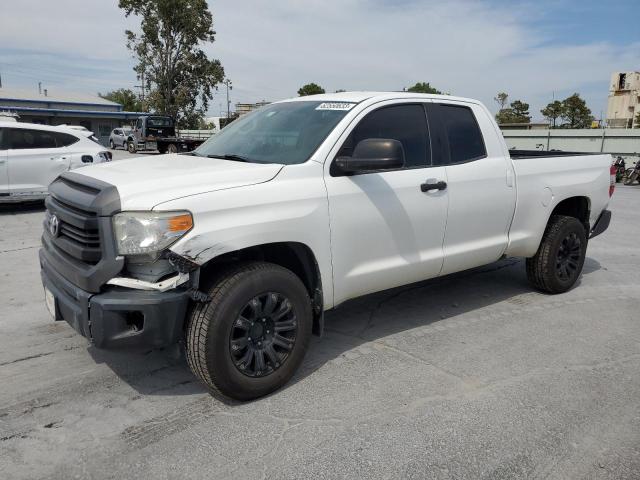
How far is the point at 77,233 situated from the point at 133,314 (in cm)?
60

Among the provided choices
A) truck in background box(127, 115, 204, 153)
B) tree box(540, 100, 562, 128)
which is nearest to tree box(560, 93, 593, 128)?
tree box(540, 100, 562, 128)

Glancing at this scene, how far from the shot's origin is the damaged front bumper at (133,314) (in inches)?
112

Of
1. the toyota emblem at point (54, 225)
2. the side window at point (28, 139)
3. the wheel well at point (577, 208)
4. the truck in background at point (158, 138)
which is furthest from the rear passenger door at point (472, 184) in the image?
the truck in background at point (158, 138)

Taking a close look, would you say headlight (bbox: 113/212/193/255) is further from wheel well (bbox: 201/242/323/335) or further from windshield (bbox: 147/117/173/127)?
windshield (bbox: 147/117/173/127)

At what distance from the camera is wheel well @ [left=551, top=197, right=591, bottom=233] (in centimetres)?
561

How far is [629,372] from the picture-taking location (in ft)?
12.4

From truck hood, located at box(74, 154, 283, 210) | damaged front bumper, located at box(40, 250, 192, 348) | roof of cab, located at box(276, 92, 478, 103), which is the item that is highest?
roof of cab, located at box(276, 92, 478, 103)

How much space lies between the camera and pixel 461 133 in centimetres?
455

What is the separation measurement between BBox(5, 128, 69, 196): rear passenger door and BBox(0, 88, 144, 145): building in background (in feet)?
123

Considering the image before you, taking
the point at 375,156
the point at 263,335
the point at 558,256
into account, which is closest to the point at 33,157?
the point at 263,335

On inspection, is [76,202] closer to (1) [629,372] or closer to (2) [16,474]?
(2) [16,474]

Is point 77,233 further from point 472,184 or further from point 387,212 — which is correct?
point 472,184

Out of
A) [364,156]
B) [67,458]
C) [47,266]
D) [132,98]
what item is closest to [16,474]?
[67,458]

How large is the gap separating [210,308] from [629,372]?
2.92 metres
